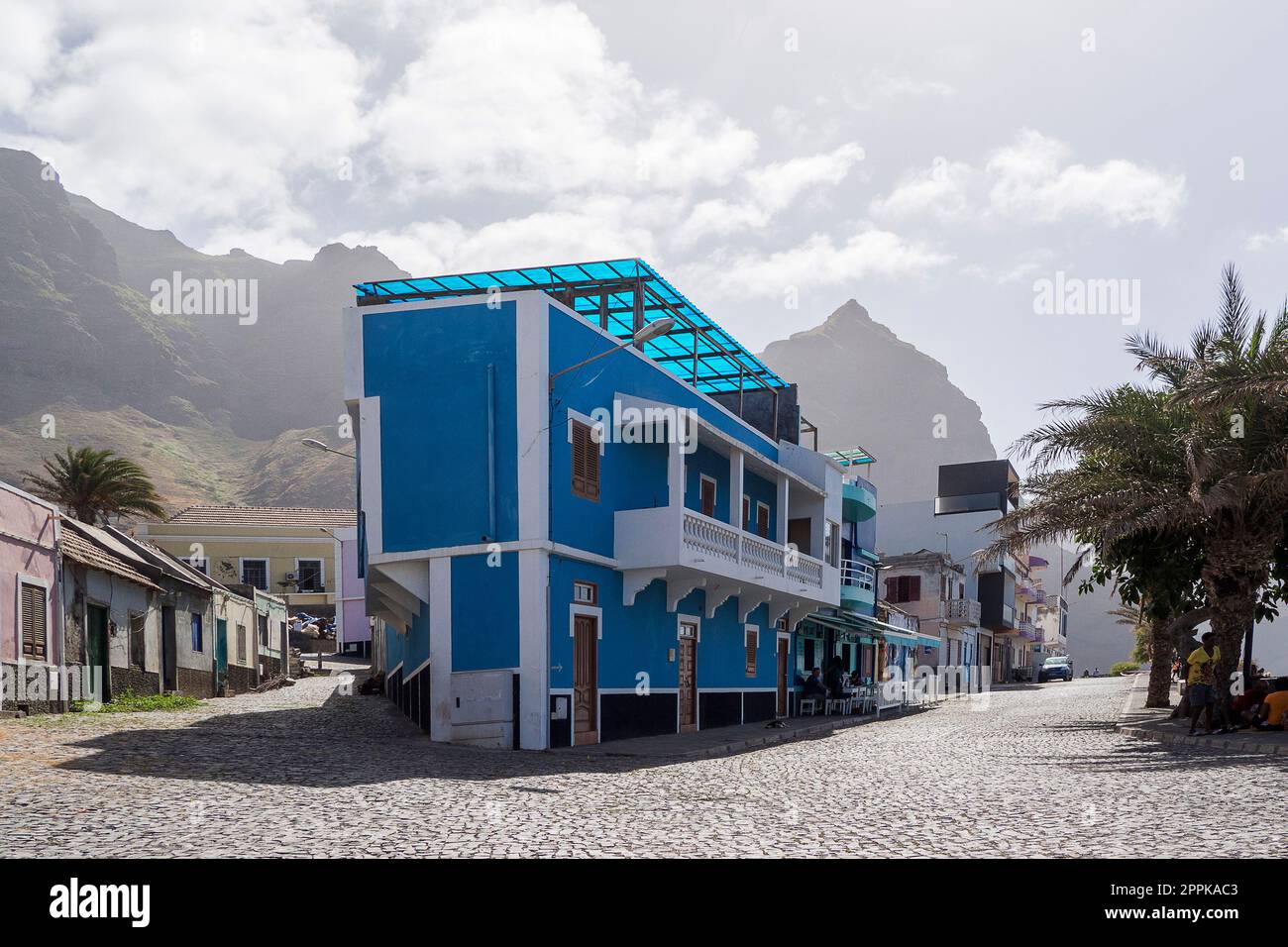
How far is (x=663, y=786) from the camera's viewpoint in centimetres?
1331

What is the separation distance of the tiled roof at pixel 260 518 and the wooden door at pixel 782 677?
2999 centimetres

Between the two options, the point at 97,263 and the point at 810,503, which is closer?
the point at 810,503

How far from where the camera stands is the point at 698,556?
21.8 m

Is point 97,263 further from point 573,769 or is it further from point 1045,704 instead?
point 573,769

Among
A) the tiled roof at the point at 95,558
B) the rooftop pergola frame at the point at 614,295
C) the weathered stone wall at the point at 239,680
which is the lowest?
the weathered stone wall at the point at 239,680

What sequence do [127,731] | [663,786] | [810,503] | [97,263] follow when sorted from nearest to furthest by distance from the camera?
[663,786]
[127,731]
[810,503]
[97,263]

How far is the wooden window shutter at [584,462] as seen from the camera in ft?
65.7

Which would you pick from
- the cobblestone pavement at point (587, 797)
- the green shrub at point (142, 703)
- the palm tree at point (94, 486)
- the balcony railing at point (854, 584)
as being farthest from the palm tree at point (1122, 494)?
the palm tree at point (94, 486)

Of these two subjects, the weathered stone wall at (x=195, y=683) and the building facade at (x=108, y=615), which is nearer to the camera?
the building facade at (x=108, y=615)

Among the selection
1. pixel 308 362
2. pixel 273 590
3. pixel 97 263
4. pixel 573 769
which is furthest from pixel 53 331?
pixel 573 769

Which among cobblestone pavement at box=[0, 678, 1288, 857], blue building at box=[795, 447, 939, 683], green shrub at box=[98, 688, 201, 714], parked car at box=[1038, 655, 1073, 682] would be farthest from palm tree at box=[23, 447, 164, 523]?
parked car at box=[1038, 655, 1073, 682]

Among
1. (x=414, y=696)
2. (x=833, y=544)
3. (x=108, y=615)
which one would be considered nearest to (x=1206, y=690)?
(x=414, y=696)

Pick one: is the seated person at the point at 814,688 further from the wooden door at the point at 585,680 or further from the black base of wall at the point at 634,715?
the wooden door at the point at 585,680

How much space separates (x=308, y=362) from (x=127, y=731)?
529ft
